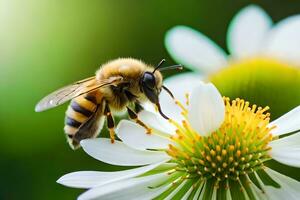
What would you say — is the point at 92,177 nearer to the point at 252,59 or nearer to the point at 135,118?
the point at 135,118

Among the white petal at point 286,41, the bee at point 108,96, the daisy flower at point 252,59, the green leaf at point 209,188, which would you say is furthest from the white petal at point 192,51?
the green leaf at point 209,188

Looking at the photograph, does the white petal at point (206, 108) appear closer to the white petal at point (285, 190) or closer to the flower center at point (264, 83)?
the white petal at point (285, 190)

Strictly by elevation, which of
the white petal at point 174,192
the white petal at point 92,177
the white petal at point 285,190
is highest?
the white petal at point 92,177

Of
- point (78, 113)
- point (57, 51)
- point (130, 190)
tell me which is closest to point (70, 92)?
point (78, 113)

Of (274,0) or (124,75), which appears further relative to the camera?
(274,0)

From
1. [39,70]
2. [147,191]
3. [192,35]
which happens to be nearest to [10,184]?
[39,70]

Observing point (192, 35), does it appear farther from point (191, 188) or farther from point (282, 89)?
point (191, 188)
